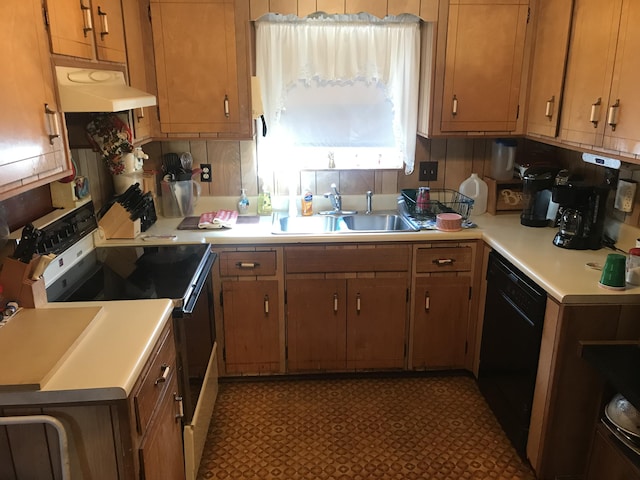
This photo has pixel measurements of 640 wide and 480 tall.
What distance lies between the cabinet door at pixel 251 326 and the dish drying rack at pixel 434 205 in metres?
0.87

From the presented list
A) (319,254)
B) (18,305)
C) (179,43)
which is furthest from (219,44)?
(18,305)

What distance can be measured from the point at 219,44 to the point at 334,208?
43.3 inches

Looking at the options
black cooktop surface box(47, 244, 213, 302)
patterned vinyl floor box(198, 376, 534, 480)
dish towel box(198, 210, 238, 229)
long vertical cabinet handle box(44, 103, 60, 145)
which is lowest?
patterned vinyl floor box(198, 376, 534, 480)

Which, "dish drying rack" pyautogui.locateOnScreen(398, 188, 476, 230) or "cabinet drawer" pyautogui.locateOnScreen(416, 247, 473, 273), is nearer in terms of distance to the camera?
"cabinet drawer" pyautogui.locateOnScreen(416, 247, 473, 273)

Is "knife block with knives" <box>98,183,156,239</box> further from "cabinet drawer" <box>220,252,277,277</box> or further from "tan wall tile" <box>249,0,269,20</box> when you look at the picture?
"tan wall tile" <box>249,0,269,20</box>

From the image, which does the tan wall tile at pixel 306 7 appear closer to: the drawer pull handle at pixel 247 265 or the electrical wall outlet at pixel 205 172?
the electrical wall outlet at pixel 205 172

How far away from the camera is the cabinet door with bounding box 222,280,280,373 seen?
2.68 m

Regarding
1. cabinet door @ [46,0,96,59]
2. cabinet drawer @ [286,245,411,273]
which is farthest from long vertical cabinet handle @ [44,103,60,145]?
cabinet drawer @ [286,245,411,273]

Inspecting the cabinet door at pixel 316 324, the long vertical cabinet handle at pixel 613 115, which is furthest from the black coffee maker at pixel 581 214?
the cabinet door at pixel 316 324

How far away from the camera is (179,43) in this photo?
101 inches

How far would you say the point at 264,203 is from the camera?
299cm

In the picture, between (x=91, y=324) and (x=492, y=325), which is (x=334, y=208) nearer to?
(x=492, y=325)

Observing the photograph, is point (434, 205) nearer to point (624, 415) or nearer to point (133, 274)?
point (624, 415)

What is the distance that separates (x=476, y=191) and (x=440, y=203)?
220mm
